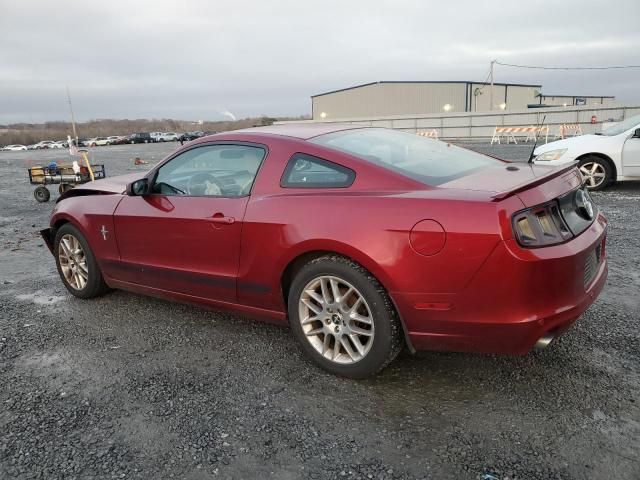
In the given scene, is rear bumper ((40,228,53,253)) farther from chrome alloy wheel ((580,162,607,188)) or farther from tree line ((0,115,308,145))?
tree line ((0,115,308,145))

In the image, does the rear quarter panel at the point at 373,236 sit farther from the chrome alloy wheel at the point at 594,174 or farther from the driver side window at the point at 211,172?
the chrome alloy wheel at the point at 594,174

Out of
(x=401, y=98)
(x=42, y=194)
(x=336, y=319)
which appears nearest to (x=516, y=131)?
(x=42, y=194)

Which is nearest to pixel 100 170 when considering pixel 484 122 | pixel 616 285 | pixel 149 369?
pixel 149 369

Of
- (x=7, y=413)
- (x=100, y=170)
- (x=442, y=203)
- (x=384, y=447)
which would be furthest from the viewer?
(x=100, y=170)

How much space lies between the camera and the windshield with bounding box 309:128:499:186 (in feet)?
10.1

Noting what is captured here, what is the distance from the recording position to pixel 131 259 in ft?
13.4

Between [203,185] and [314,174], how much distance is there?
1.00m

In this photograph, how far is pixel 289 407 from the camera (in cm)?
281

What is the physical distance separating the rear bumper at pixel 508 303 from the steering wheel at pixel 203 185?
1.60 metres

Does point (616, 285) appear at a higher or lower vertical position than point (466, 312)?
lower

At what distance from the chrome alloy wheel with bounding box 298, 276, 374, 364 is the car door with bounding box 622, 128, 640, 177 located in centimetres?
788

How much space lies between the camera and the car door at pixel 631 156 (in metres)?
8.70

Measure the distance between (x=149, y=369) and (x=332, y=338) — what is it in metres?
1.21

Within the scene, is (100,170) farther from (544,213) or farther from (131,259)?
(544,213)
